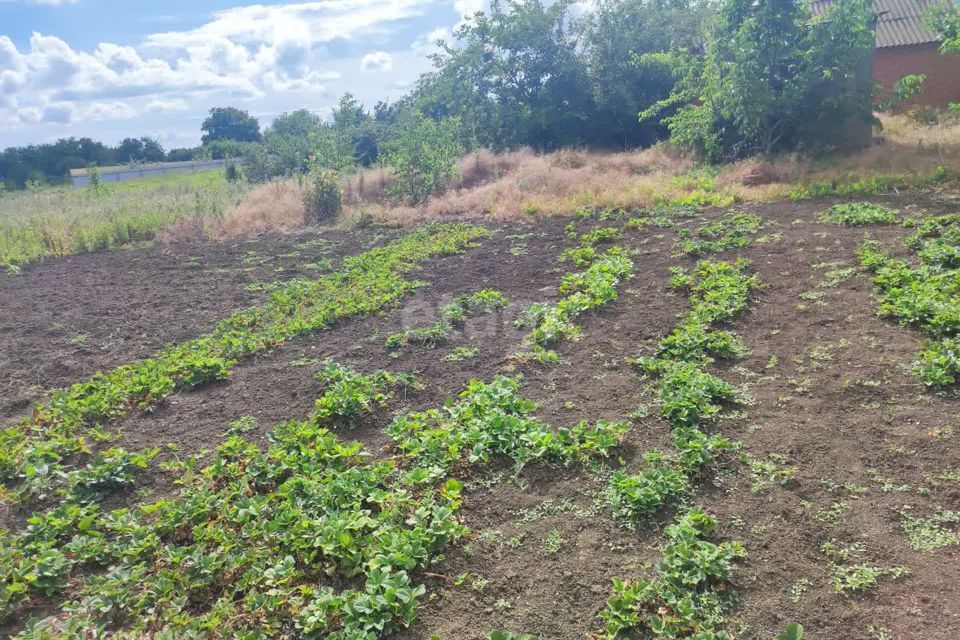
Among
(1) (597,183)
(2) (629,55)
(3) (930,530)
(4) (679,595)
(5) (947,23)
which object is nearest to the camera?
(4) (679,595)

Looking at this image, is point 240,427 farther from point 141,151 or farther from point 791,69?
point 141,151

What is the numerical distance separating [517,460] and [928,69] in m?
23.2

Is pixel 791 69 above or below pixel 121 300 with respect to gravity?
above

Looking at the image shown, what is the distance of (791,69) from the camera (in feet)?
50.9

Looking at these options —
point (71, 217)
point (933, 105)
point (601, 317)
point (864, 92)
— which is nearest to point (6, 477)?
point (601, 317)

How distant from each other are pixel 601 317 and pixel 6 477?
572cm

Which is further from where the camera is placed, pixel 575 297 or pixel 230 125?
pixel 230 125

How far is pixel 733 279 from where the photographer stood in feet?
24.5

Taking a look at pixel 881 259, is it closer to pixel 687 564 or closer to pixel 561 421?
pixel 561 421

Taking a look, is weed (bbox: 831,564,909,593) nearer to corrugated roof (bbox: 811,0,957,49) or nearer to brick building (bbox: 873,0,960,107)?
brick building (bbox: 873,0,960,107)

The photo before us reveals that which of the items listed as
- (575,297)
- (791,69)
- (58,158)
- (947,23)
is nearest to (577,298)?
(575,297)

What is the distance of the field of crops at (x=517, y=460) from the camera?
324 centimetres

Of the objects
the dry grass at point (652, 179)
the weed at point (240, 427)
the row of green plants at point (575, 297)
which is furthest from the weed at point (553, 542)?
the dry grass at point (652, 179)

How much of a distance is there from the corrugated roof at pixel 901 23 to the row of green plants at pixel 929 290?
53.3 ft
